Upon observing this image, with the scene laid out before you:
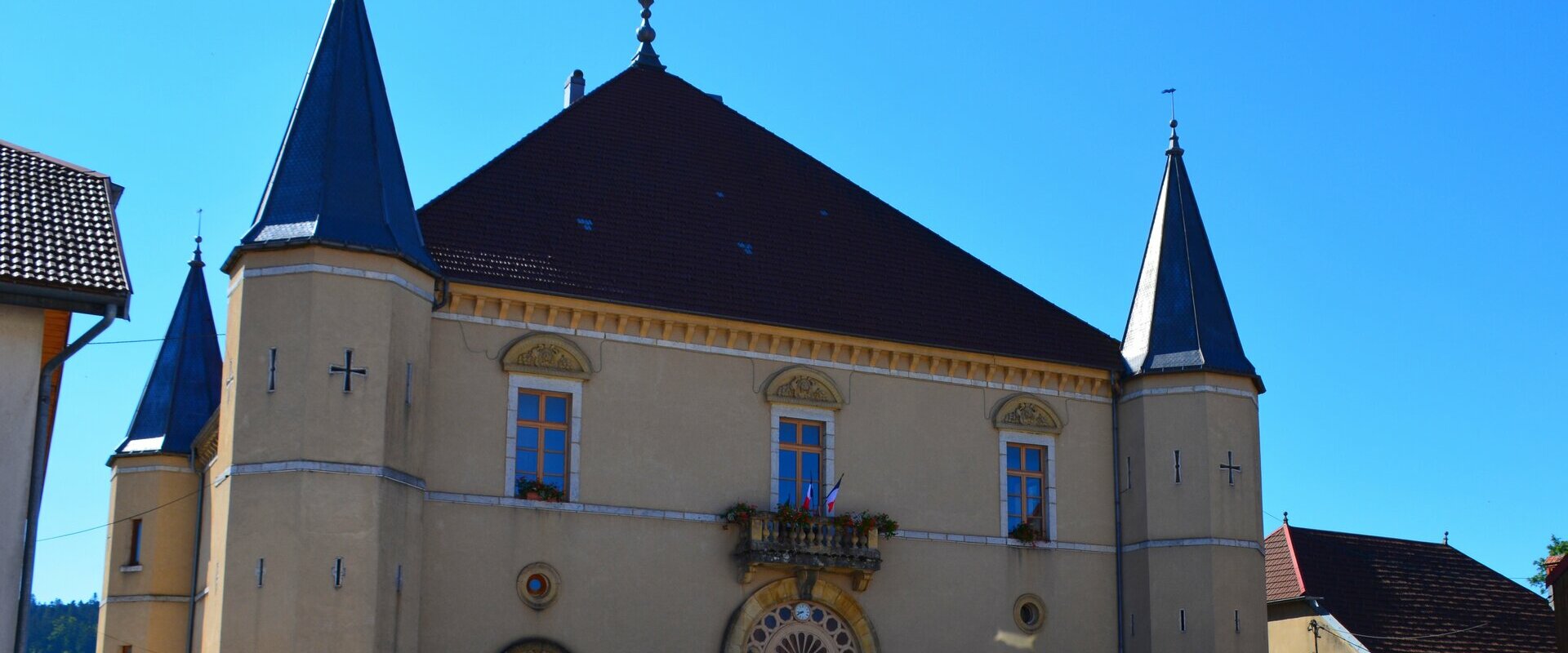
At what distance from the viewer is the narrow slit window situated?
37.0 meters

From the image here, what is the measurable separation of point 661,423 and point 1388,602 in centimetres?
2073

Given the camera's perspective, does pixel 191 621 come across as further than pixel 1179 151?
No

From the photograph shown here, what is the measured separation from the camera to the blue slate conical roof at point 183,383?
37.3 metres

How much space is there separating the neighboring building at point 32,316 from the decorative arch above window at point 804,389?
12342mm

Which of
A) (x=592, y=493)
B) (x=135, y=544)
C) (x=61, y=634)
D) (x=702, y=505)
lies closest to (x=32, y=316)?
(x=592, y=493)

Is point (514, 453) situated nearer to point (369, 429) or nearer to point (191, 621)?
point (369, 429)

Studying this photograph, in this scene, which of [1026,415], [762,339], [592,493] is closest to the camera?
[592,493]

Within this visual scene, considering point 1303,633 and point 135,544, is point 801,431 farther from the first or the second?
point 1303,633

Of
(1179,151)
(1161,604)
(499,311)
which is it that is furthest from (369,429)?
(1179,151)

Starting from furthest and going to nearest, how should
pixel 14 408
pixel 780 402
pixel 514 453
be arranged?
1. pixel 780 402
2. pixel 514 453
3. pixel 14 408

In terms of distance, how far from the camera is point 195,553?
112 feet

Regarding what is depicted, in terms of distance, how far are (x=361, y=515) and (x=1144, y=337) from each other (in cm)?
1523

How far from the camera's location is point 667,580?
99.7 ft

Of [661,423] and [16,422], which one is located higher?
[661,423]
